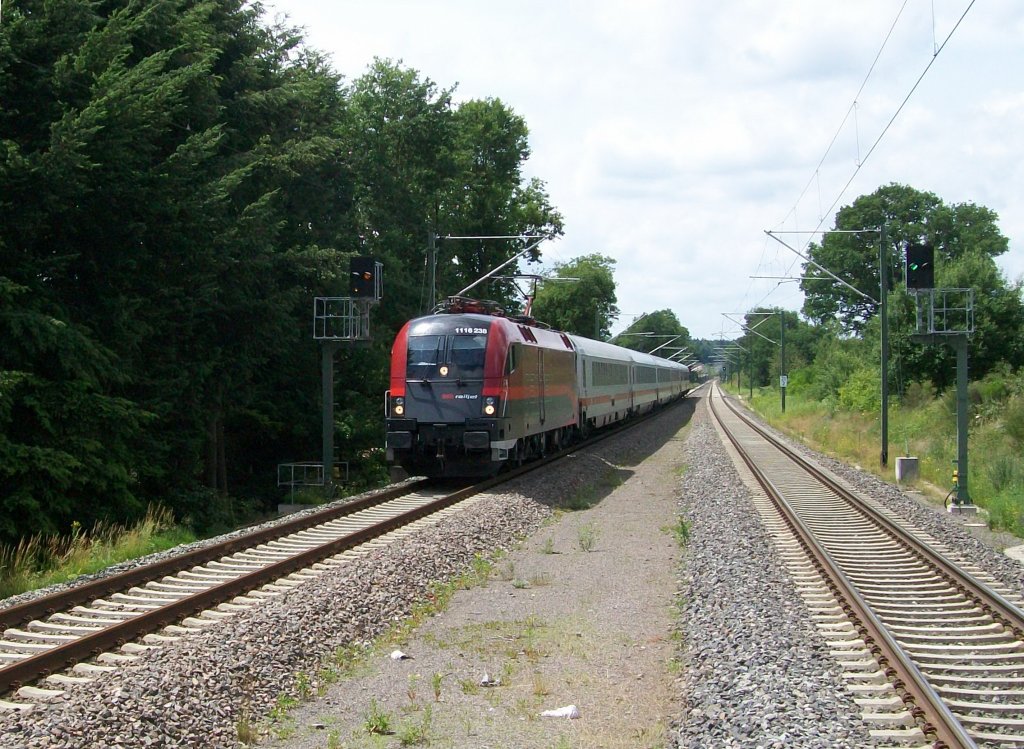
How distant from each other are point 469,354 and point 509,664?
1069 cm

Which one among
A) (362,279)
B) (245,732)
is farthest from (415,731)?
(362,279)

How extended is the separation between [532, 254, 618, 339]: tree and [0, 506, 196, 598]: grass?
53.4 metres

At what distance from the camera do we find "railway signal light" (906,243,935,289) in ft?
58.7

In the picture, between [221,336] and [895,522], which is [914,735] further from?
[221,336]

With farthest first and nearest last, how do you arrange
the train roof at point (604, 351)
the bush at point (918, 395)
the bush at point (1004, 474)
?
the bush at point (918, 395) < the train roof at point (604, 351) < the bush at point (1004, 474)

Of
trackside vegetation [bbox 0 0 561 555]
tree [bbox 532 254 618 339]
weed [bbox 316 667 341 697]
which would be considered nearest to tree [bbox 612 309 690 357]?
tree [bbox 532 254 618 339]

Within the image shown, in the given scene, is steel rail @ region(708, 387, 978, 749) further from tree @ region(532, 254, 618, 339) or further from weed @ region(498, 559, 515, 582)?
tree @ region(532, 254, 618, 339)

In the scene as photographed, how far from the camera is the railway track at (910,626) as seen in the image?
614 centimetres

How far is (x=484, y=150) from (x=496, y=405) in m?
32.7

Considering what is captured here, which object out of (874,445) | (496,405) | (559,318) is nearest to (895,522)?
(496,405)

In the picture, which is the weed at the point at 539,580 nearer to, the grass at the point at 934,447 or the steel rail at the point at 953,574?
the steel rail at the point at 953,574

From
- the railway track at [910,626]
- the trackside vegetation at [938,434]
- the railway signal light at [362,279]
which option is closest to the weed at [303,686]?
the railway track at [910,626]

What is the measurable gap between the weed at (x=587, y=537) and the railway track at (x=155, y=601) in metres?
2.34

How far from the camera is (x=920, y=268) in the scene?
59.0 feet
